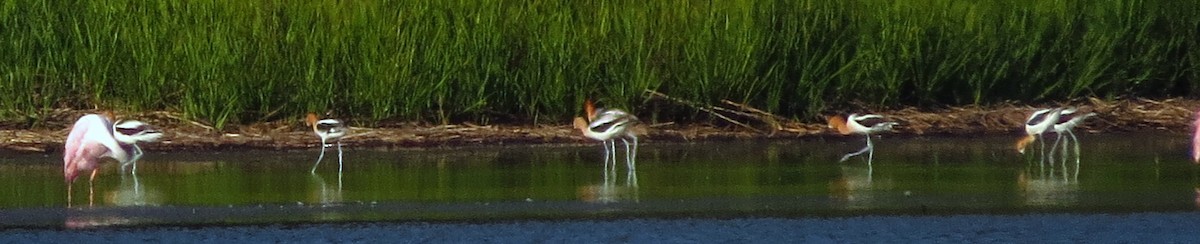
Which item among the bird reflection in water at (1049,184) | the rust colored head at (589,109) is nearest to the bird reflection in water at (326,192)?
the rust colored head at (589,109)

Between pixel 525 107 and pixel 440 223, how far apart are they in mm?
5502

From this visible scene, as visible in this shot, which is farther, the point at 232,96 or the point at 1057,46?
the point at 1057,46

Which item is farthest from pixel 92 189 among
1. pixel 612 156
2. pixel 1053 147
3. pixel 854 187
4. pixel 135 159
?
pixel 1053 147

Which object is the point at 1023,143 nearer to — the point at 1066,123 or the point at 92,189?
the point at 1066,123

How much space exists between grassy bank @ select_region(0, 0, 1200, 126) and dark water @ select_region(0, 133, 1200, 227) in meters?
1.10

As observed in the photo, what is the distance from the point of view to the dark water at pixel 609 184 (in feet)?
31.1

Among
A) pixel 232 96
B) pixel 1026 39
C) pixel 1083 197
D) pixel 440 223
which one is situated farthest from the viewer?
pixel 1026 39

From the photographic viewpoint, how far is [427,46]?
1441 cm

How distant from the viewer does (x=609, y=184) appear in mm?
10867

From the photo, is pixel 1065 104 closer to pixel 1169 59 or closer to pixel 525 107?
pixel 1169 59

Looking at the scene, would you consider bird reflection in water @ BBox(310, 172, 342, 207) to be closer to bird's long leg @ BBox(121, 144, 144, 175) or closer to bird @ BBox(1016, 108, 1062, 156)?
bird's long leg @ BBox(121, 144, 144, 175)

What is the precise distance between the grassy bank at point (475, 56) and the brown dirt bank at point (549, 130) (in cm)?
17

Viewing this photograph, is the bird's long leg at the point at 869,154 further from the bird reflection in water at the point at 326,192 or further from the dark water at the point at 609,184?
the bird reflection in water at the point at 326,192

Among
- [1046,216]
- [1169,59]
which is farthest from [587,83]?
[1046,216]
